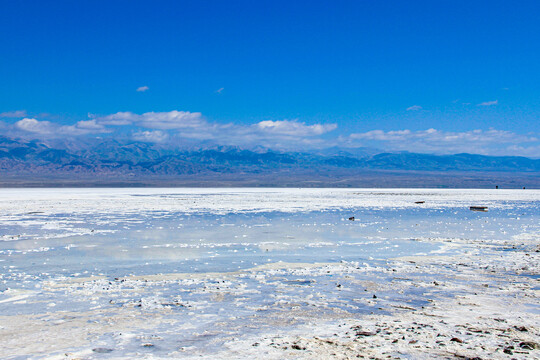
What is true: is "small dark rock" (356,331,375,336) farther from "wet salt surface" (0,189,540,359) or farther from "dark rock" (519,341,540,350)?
"dark rock" (519,341,540,350)

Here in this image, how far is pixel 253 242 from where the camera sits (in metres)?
15.3

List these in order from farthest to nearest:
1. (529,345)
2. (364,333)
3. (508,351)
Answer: (364,333), (529,345), (508,351)

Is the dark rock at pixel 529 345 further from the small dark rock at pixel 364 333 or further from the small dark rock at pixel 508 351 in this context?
the small dark rock at pixel 364 333

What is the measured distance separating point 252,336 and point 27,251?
31.3 feet

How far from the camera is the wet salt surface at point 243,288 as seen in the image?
19.6 feet

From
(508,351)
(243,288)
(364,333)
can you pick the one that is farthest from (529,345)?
(243,288)

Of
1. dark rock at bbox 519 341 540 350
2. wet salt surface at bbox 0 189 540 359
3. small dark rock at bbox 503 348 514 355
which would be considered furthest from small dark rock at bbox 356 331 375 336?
dark rock at bbox 519 341 540 350

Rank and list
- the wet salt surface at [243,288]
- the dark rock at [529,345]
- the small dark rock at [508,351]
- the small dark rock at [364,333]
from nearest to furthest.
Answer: the small dark rock at [508,351] < the dark rock at [529,345] < the wet salt surface at [243,288] < the small dark rock at [364,333]

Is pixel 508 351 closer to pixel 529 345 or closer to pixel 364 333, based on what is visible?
pixel 529 345

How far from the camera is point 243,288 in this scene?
29.6 feet

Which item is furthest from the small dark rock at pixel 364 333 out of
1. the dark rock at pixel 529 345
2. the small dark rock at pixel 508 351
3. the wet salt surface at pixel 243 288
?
the dark rock at pixel 529 345

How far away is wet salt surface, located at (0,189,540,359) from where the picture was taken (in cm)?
598

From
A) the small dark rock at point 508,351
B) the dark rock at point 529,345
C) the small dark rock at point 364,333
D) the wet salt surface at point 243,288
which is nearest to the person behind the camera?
the small dark rock at point 508,351

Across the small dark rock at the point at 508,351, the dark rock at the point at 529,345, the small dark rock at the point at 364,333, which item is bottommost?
the small dark rock at the point at 364,333
